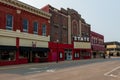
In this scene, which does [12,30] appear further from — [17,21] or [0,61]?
[0,61]

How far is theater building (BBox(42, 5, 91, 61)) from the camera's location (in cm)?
4781

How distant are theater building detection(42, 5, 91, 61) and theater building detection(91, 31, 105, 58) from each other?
6140 mm

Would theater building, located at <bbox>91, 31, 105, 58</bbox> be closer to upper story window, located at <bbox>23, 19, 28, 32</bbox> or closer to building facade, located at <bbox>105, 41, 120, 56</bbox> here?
upper story window, located at <bbox>23, 19, 28, 32</bbox>

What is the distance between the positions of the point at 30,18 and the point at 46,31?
20.2ft

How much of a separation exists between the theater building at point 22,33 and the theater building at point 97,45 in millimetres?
32928

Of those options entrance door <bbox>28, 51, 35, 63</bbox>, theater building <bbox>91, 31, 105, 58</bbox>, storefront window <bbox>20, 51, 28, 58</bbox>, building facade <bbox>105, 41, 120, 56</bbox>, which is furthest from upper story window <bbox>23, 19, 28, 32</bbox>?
building facade <bbox>105, 41, 120, 56</bbox>

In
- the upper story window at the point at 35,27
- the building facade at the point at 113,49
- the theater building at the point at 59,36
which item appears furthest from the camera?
the building facade at the point at 113,49

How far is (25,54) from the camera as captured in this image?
37406 mm

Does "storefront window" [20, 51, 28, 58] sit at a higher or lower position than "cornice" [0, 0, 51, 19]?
lower

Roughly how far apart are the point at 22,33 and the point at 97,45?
47.6 metres

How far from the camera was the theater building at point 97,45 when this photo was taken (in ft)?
245

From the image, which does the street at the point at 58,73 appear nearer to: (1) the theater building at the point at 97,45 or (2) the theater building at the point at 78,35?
(2) the theater building at the point at 78,35

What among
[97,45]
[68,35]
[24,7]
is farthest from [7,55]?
[97,45]

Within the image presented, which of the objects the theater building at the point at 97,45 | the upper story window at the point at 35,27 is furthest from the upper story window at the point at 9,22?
the theater building at the point at 97,45
